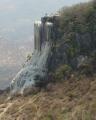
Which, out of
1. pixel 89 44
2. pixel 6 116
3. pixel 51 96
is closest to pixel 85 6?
pixel 89 44

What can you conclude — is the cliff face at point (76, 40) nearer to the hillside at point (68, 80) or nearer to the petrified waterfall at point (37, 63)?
the hillside at point (68, 80)

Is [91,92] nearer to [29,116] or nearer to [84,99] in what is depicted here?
[84,99]

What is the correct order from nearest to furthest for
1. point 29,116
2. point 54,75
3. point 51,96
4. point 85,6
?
point 29,116 < point 51,96 < point 54,75 < point 85,6

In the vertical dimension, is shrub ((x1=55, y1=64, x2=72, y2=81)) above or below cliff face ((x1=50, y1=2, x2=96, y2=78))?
below

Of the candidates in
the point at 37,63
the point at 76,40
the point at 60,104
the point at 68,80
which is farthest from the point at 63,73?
the point at 60,104

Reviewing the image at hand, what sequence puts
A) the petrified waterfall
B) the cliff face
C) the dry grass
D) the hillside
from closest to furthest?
1. the dry grass
2. the hillside
3. the cliff face
4. the petrified waterfall

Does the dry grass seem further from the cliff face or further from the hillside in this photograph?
the cliff face

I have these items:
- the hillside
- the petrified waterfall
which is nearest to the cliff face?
the hillside
